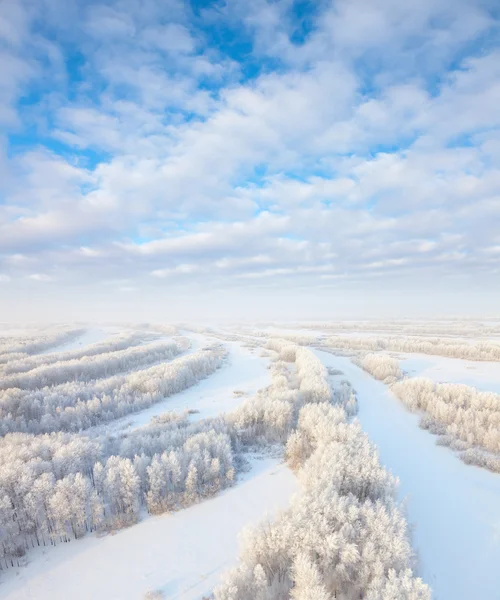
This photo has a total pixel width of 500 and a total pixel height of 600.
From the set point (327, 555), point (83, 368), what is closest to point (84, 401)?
point (83, 368)

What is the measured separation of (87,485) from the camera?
339 inches

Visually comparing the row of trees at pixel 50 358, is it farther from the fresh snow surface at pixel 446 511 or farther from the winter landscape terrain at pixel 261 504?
the fresh snow surface at pixel 446 511

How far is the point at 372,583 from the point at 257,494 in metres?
5.47

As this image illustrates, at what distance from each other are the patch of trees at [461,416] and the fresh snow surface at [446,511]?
1.83ft

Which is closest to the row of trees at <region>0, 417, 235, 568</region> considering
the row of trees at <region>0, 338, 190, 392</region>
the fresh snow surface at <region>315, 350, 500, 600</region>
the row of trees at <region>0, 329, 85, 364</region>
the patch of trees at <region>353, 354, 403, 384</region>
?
the fresh snow surface at <region>315, 350, 500, 600</region>

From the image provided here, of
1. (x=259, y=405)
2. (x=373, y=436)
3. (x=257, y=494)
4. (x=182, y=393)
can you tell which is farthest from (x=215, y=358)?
(x=257, y=494)

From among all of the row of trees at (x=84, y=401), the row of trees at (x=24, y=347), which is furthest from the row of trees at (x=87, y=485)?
the row of trees at (x=24, y=347)

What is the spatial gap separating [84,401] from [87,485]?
15.3 metres

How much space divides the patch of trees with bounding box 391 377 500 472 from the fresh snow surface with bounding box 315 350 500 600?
0.56m

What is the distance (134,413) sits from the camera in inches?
817

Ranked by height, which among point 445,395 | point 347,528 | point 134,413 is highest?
point 347,528

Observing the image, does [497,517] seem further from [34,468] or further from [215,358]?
[215,358]

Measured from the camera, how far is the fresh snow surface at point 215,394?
19.4 m

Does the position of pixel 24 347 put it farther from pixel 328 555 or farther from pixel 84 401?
pixel 328 555
